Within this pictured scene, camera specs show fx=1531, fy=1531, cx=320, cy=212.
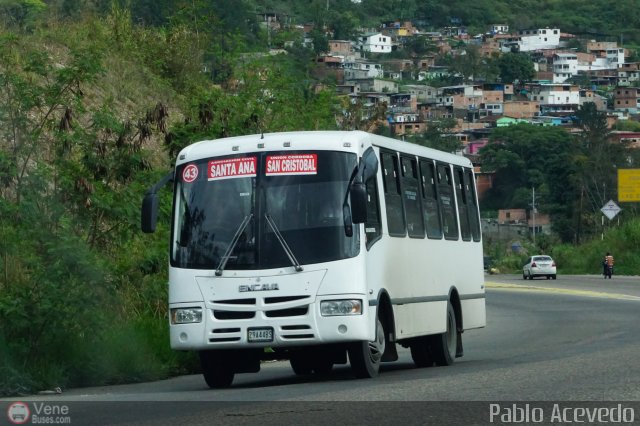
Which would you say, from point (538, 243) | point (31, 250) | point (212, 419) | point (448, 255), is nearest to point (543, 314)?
point (448, 255)

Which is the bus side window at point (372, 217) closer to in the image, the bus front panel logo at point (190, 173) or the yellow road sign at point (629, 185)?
the bus front panel logo at point (190, 173)

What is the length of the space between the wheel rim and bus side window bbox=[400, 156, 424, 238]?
81.8 inches

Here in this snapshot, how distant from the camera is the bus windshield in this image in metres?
16.7

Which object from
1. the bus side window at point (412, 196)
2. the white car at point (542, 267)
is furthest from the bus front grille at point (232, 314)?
the white car at point (542, 267)

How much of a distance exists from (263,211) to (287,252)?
23.1 inches

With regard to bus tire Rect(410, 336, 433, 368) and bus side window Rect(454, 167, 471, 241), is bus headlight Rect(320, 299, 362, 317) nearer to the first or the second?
bus tire Rect(410, 336, 433, 368)

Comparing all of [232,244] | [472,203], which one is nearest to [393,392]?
[232,244]

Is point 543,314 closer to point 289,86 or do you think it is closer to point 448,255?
point 289,86

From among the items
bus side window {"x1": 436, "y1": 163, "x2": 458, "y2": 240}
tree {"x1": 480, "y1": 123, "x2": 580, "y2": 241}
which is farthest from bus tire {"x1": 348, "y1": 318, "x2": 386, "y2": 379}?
tree {"x1": 480, "y1": 123, "x2": 580, "y2": 241}

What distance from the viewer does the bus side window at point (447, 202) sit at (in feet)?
68.7

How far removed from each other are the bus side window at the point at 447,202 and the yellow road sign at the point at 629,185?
67553mm

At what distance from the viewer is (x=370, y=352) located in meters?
17.0

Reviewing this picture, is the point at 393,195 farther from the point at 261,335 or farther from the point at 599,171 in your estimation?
the point at 599,171

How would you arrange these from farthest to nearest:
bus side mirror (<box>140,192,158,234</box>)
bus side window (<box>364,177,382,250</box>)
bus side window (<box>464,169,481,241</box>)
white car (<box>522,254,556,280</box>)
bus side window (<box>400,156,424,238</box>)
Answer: white car (<box>522,254,556,280</box>), bus side window (<box>464,169,481,241</box>), bus side window (<box>400,156,424,238</box>), bus side mirror (<box>140,192,158,234</box>), bus side window (<box>364,177,382,250</box>)
